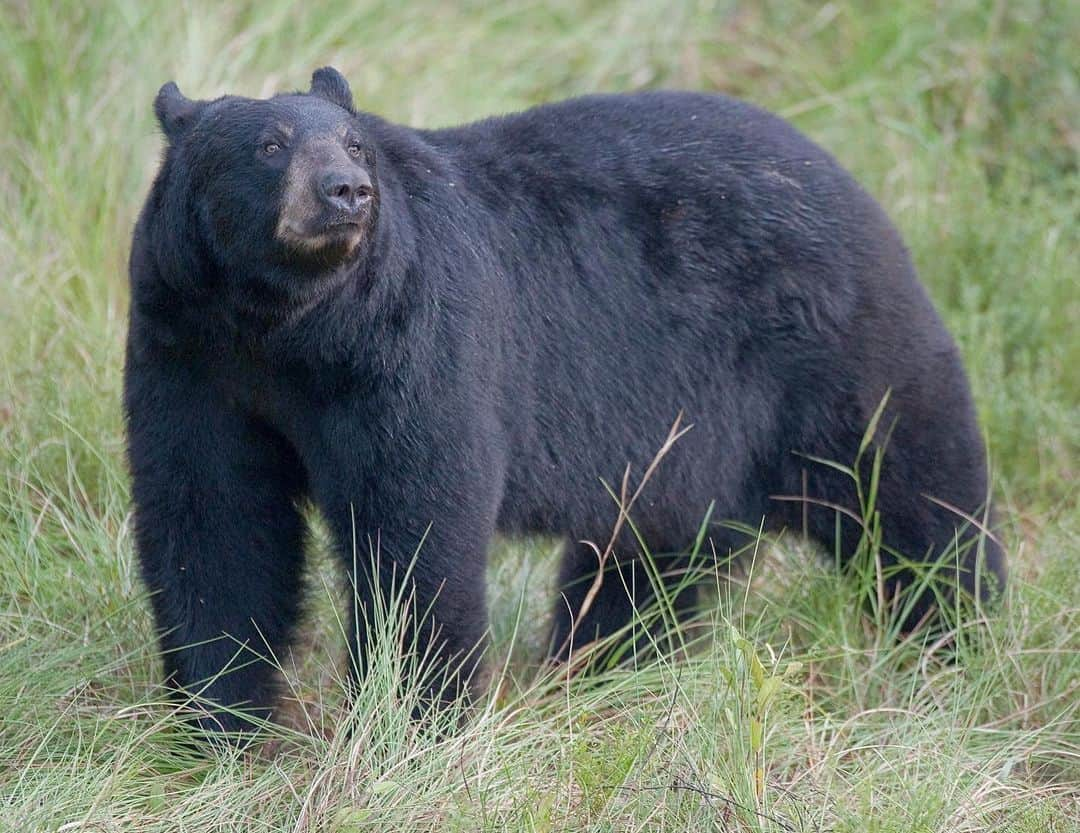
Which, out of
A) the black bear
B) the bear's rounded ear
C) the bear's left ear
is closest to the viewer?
the black bear

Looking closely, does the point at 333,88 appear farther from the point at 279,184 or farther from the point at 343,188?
the point at 343,188

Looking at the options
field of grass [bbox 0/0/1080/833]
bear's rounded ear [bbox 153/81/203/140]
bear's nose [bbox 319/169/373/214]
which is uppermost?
bear's rounded ear [bbox 153/81/203/140]

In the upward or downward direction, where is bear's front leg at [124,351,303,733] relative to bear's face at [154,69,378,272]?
downward

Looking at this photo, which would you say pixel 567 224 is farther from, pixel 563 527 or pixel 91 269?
pixel 91 269

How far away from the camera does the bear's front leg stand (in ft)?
13.6

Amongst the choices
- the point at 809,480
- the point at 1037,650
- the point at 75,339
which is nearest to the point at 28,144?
the point at 75,339

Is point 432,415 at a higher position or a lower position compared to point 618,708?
higher

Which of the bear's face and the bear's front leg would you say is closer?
the bear's face

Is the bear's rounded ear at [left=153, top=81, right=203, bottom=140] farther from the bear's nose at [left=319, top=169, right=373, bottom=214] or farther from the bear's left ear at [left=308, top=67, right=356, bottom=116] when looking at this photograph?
the bear's nose at [left=319, top=169, right=373, bottom=214]

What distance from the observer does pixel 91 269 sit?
20.5ft

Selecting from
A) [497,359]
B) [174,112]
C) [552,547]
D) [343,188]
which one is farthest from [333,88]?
[552,547]

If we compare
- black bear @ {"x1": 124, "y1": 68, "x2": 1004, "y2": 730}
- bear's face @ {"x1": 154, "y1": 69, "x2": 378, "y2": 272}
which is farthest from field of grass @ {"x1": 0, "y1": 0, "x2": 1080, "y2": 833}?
bear's face @ {"x1": 154, "y1": 69, "x2": 378, "y2": 272}

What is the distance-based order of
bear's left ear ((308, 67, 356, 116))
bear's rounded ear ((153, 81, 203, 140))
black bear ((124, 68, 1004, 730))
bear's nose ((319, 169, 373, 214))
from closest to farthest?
bear's nose ((319, 169, 373, 214)) < black bear ((124, 68, 1004, 730)) < bear's rounded ear ((153, 81, 203, 140)) < bear's left ear ((308, 67, 356, 116))

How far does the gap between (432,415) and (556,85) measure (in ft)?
15.4
